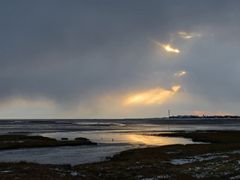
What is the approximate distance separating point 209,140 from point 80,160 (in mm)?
45417

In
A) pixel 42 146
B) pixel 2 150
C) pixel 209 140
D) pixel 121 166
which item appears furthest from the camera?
pixel 209 140

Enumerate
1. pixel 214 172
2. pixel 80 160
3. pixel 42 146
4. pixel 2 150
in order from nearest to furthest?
pixel 214 172 → pixel 80 160 → pixel 2 150 → pixel 42 146

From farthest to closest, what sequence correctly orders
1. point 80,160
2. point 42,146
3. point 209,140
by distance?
point 209,140, point 42,146, point 80,160

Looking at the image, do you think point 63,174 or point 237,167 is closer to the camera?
point 63,174

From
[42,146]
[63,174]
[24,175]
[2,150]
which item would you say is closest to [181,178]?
[63,174]

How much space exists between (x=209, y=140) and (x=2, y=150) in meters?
42.4

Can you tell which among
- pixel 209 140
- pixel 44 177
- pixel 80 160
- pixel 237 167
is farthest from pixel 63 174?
pixel 209 140

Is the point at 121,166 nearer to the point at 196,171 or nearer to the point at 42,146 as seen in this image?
the point at 196,171

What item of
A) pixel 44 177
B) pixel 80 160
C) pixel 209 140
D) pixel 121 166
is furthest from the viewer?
pixel 209 140

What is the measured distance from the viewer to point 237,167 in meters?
36.6

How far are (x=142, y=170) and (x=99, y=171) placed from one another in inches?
135

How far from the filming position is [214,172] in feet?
115

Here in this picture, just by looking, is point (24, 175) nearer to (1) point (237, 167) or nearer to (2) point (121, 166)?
(2) point (121, 166)

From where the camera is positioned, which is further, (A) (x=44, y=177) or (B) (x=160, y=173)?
Answer: (B) (x=160, y=173)
